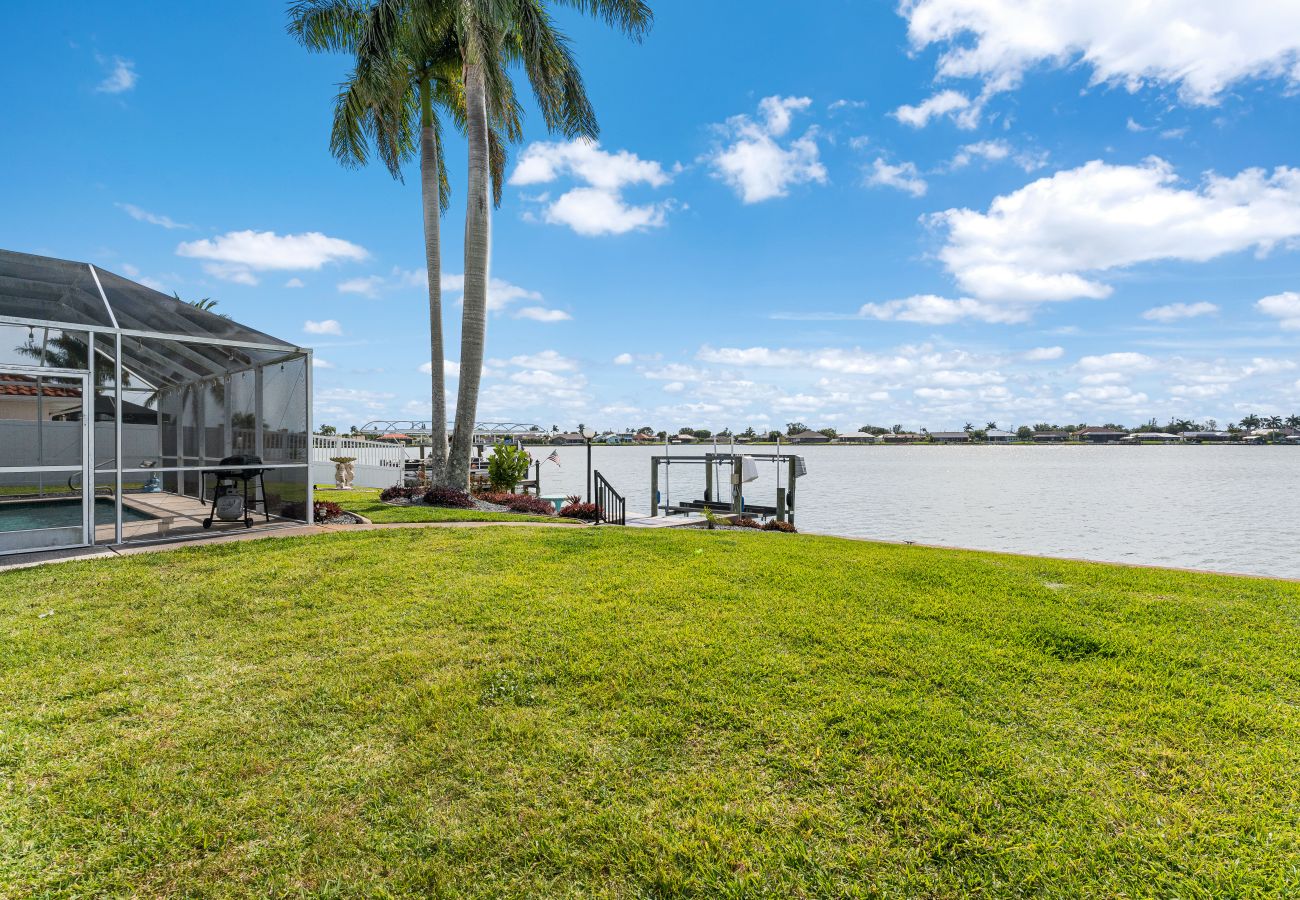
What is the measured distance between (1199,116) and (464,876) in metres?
24.2

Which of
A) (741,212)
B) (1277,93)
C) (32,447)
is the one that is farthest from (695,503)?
(1277,93)

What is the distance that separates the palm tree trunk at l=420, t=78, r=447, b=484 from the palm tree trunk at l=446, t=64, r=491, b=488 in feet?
6.55

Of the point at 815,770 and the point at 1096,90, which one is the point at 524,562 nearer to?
the point at 815,770

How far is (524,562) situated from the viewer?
24.0 feet

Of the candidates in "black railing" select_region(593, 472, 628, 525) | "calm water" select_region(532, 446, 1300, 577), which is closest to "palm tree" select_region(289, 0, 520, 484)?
"black railing" select_region(593, 472, 628, 525)

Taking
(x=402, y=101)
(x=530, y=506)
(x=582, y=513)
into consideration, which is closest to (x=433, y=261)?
(x=402, y=101)

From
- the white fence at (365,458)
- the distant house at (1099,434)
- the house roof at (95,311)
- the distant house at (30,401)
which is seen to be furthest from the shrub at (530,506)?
the distant house at (1099,434)

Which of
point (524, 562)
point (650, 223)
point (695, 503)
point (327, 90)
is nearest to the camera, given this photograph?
point (524, 562)

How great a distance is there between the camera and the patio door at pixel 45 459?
25.5 ft

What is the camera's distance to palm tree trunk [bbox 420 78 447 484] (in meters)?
15.5

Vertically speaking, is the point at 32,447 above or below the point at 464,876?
above

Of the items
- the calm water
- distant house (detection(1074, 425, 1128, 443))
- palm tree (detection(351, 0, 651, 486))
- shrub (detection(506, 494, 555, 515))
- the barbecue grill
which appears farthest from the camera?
distant house (detection(1074, 425, 1128, 443))

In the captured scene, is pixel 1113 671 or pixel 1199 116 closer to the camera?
pixel 1113 671

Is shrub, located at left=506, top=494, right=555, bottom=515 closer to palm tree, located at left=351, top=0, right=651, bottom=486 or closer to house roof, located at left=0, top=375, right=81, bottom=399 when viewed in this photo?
palm tree, located at left=351, top=0, right=651, bottom=486
